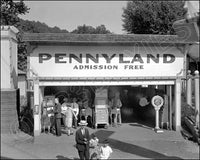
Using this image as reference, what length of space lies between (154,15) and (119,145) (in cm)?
2574

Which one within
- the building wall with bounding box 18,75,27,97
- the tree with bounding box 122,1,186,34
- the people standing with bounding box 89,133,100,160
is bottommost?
the people standing with bounding box 89,133,100,160

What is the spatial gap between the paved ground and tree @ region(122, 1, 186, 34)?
22967mm

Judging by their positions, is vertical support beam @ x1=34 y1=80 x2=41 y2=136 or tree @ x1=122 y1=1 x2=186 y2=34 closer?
vertical support beam @ x1=34 y1=80 x2=41 y2=136

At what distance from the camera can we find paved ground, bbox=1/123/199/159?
12.0 metres

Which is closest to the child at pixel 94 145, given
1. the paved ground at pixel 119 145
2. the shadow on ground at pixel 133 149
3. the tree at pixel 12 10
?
the paved ground at pixel 119 145

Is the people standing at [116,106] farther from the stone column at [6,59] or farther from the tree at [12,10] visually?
the tree at [12,10]

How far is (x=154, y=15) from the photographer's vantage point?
37031 mm

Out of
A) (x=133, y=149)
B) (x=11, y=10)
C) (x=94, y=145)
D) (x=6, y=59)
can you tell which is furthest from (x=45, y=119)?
(x=11, y=10)

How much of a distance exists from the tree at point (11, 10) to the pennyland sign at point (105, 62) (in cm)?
828

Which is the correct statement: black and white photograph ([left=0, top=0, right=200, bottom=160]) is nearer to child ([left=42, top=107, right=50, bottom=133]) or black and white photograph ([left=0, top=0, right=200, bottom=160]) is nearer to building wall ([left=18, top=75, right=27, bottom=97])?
child ([left=42, top=107, right=50, bottom=133])

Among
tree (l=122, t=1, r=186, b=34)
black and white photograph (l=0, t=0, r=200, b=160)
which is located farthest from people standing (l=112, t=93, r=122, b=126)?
tree (l=122, t=1, r=186, b=34)

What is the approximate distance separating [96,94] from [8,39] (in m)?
4.58

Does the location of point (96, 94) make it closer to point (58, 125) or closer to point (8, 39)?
point (58, 125)

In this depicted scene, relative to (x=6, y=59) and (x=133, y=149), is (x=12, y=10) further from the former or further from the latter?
(x=133, y=149)
